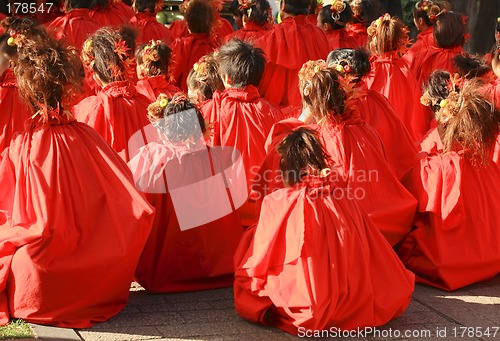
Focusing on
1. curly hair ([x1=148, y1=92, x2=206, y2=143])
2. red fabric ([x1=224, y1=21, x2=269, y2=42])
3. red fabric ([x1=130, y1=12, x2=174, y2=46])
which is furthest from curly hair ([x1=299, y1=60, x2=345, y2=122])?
red fabric ([x1=130, y1=12, x2=174, y2=46])

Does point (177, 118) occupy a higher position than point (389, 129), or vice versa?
point (177, 118)

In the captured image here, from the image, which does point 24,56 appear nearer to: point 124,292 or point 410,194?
point 124,292

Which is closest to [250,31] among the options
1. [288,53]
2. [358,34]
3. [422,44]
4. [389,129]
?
[288,53]

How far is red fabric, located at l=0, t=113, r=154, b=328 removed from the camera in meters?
4.53

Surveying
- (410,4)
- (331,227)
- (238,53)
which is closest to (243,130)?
(238,53)

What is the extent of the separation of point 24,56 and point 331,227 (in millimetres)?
1833

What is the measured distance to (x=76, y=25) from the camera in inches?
304

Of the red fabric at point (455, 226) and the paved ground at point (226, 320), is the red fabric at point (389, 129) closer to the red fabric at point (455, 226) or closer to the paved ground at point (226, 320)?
the red fabric at point (455, 226)

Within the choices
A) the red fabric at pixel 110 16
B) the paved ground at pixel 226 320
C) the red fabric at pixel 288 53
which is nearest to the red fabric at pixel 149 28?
the red fabric at pixel 110 16

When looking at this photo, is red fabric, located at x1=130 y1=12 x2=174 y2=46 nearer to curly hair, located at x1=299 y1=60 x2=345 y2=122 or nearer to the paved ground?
curly hair, located at x1=299 y1=60 x2=345 y2=122

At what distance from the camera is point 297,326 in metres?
4.56

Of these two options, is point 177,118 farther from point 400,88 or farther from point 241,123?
point 400,88

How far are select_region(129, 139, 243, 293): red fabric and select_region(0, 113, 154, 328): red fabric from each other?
1.69 ft

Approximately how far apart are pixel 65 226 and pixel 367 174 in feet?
6.54
